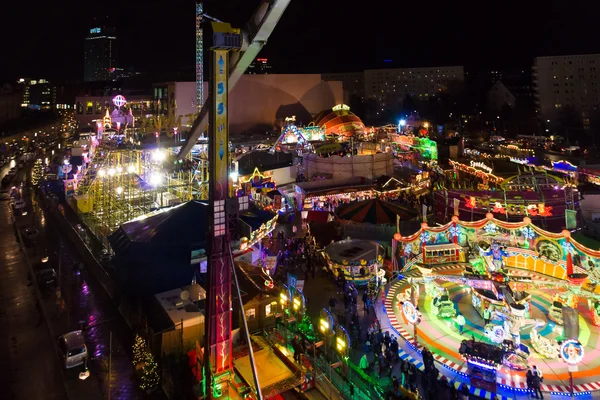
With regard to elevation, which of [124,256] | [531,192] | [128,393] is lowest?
[128,393]

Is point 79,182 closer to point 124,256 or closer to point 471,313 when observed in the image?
point 124,256

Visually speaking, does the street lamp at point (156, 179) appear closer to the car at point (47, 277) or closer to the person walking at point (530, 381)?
the car at point (47, 277)

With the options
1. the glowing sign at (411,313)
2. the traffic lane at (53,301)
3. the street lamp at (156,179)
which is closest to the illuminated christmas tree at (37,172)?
the traffic lane at (53,301)

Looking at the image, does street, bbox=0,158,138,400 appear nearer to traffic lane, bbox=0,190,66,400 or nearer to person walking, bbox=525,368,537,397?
traffic lane, bbox=0,190,66,400

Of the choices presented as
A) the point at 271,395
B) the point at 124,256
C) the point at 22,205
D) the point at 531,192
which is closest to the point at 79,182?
the point at 22,205

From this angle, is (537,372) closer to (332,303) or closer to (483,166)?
(332,303)

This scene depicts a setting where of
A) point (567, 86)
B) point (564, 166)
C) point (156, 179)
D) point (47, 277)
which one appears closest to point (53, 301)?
point (47, 277)
